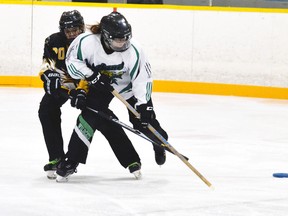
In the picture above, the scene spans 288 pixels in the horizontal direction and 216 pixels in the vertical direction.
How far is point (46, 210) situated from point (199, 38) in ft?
17.4

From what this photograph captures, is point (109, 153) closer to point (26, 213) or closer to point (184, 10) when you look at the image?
point (26, 213)

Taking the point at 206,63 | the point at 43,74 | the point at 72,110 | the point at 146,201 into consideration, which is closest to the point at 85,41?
the point at 43,74

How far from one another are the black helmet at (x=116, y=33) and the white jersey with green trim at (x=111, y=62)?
0.07m

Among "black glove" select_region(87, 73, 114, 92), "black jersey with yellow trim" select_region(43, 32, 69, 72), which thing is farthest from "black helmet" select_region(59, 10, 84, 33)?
"black glove" select_region(87, 73, 114, 92)

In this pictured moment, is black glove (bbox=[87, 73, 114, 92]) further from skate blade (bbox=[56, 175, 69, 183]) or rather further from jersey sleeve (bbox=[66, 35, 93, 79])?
skate blade (bbox=[56, 175, 69, 183])

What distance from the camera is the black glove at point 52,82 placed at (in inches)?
175

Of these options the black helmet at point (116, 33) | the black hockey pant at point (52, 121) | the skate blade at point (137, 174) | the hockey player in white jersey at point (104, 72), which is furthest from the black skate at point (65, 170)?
the black helmet at point (116, 33)

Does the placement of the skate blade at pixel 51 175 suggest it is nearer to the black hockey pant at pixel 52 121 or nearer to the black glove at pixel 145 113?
the black hockey pant at pixel 52 121

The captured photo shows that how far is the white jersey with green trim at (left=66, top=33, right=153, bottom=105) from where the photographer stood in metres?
4.29

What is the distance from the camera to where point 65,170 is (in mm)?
4406

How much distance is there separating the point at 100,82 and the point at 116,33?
29 centimetres

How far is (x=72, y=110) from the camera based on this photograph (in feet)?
A: 24.5

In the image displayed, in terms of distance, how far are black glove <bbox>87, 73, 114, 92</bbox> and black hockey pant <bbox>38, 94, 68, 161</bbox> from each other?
0.33 meters

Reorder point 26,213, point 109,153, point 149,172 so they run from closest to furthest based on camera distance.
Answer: point 26,213 → point 149,172 → point 109,153
